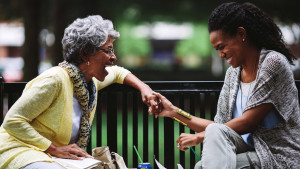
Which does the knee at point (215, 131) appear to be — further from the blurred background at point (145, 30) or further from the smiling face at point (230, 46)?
the blurred background at point (145, 30)

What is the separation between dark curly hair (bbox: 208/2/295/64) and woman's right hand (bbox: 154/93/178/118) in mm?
775

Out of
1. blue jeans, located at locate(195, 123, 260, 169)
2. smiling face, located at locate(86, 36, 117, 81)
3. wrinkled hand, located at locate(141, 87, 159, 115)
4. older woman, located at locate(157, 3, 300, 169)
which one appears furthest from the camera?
wrinkled hand, located at locate(141, 87, 159, 115)

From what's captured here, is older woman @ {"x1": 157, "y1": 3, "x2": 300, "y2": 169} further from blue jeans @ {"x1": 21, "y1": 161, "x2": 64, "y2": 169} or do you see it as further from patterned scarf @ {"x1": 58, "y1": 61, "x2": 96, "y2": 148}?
blue jeans @ {"x1": 21, "y1": 161, "x2": 64, "y2": 169}

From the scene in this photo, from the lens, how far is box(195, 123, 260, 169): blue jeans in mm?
2832

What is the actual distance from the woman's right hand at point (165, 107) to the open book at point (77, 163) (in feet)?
2.62

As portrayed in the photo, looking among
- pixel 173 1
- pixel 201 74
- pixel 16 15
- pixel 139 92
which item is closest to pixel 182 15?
pixel 173 1

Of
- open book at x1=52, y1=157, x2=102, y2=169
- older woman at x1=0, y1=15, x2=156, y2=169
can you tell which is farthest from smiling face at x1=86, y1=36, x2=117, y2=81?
open book at x1=52, y1=157, x2=102, y2=169

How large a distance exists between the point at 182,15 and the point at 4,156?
50.2 ft

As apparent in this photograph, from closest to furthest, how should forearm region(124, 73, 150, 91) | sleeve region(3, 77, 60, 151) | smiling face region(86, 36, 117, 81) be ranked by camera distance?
sleeve region(3, 77, 60, 151), smiling face region(86, 36, 117, 81), forearm region(124, 73, 150, 91)

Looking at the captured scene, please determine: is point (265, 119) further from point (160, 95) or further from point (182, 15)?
point (182, 15)

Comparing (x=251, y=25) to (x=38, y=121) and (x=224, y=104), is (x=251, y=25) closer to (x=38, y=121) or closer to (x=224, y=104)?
(x=224, y=104)

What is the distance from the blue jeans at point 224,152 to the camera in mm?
2832

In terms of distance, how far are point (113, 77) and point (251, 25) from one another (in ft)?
4.31

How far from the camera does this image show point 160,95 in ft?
12.0
